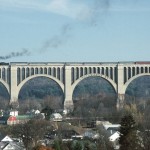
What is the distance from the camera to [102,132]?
50250mm

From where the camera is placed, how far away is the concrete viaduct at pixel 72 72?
87438 millimetres

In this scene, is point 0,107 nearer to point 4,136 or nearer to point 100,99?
point 100,99

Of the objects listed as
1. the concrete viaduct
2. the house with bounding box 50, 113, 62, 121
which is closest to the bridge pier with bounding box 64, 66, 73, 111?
the concrete viaduct

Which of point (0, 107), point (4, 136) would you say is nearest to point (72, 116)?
point (0, 107)

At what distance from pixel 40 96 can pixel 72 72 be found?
58144 millimetres

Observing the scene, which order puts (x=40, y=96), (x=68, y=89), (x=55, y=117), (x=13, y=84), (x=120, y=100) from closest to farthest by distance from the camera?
(x=55, y=117) → (x=13, y=84) → (x=120, y=100) → (x=68, y=89) → (x=40, y=96)

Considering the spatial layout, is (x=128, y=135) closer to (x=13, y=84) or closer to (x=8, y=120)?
(x=8, y=120)

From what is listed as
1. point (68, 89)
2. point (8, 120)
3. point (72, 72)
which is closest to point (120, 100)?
point (68, 89)

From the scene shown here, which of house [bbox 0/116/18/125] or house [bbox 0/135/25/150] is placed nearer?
house [bbox 0/135/25/150]

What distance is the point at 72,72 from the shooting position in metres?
90.1

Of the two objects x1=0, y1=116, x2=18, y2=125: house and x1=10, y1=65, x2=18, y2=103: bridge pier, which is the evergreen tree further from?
x1=10, y1=65, x2=18, y2=103: bridge pier

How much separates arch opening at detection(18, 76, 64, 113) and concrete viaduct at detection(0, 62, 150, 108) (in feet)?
6.62

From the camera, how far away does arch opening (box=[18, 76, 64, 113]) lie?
94.6m

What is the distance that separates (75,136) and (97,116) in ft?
72.3
